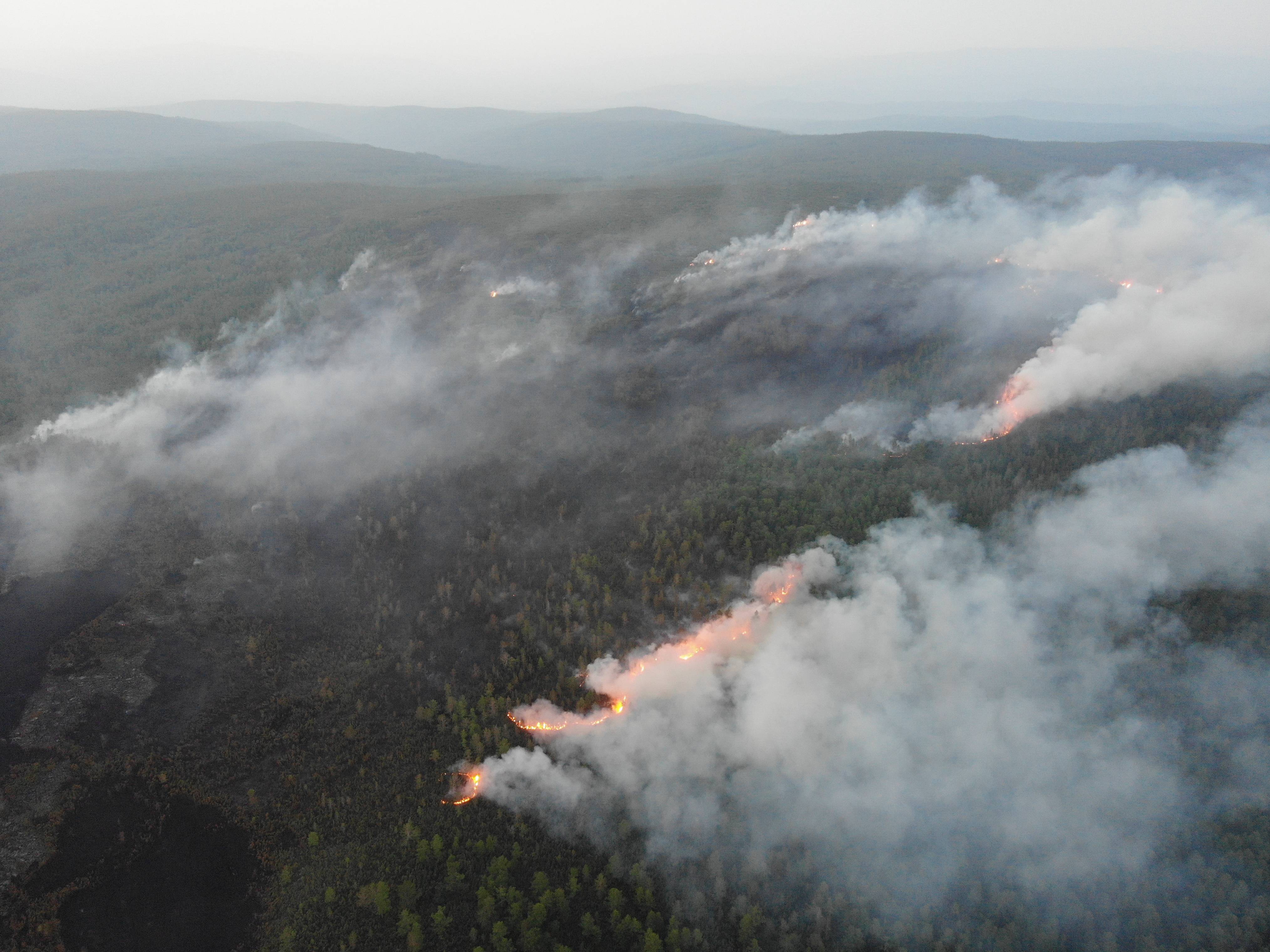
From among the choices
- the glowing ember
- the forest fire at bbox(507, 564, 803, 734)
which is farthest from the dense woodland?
the glowing ember

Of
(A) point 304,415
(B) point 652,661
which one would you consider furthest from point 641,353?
(B) point 652,661

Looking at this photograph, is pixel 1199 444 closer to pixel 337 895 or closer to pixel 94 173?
pixel 337 895

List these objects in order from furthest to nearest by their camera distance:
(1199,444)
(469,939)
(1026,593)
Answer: (1199,444) → (1026,593) → (469,939)

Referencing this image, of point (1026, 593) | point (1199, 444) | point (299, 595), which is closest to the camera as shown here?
point (1026, 593)

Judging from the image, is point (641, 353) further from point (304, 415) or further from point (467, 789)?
point (467, 789)

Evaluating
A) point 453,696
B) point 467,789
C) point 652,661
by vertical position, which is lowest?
point 467,789

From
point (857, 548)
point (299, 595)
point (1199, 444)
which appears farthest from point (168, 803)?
point (1199, 444)

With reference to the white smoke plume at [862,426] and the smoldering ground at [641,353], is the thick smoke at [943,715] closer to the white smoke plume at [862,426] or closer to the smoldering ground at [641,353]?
the white smoke plume at [862,426]
